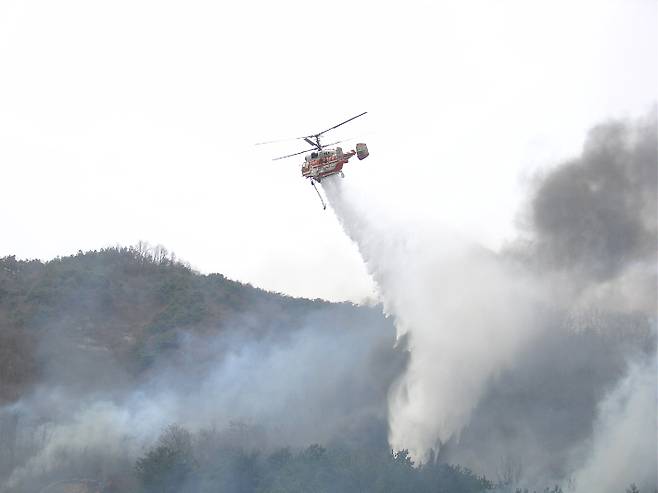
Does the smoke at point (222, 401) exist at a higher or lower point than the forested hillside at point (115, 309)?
lower

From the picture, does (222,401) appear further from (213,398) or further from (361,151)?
(361,151)

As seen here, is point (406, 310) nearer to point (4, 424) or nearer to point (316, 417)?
point (316, 417)

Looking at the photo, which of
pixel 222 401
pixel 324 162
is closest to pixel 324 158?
pixel 324 162

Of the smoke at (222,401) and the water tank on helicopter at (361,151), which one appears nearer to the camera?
the water tank on helicopter at (361,151)

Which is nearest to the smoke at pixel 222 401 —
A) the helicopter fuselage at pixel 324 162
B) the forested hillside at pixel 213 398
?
the forested hillside at pixel 213 398

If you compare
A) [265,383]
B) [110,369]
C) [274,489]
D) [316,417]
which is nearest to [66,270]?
[110,369]

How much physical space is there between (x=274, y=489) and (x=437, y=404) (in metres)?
20.8

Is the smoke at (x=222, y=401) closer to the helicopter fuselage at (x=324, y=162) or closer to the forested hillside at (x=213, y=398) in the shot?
the forested hillside at (x=213, y=398)

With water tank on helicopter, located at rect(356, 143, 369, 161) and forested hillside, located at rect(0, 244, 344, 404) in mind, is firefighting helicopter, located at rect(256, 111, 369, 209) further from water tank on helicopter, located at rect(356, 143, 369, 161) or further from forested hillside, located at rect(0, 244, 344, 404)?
forested hillside, located at rect(0, 244, 344, 404)

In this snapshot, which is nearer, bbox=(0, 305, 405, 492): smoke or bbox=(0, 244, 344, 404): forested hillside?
bbox=(0, 305, 405, 492): smoke

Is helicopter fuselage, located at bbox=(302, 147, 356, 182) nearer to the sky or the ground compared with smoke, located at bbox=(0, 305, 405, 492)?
nearer to the sky

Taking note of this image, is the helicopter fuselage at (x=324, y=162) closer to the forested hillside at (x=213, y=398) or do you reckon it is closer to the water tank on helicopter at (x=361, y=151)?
the water tank on helicopter at (x=361, y=151)

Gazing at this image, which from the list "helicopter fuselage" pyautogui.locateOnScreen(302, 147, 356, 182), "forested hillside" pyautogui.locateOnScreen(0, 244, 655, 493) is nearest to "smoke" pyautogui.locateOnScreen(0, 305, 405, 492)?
"forested hillside" pyautogui.locateOnScreen(0, 244, 655, 493)

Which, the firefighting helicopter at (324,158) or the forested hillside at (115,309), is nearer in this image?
the firefighting helicopter at (324,158)
